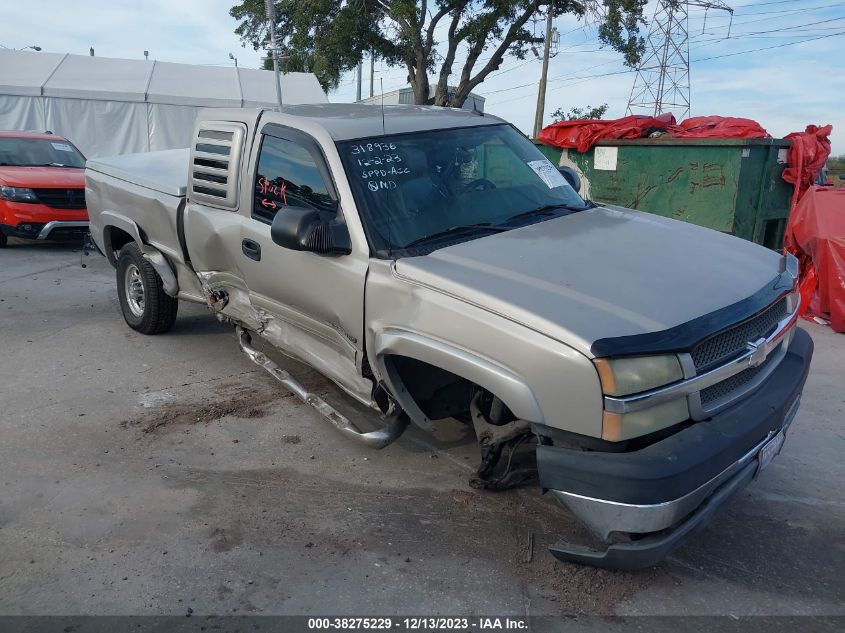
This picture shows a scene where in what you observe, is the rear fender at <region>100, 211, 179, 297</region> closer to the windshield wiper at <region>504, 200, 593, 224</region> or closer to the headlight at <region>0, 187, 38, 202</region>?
the windshield wiper at <region>504, 200, 593, 224</region>

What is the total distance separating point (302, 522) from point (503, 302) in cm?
156

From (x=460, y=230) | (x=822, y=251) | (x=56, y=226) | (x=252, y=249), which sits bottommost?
(x=56, y=226)

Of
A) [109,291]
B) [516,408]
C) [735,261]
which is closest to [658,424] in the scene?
[516,408]

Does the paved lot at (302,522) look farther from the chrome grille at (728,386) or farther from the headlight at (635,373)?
the headlight at (635,373)

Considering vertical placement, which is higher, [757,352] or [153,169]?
[153,169]

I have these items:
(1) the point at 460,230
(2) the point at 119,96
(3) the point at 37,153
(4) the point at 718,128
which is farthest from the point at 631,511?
(2) the point at 119,96

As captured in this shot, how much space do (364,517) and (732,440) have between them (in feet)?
5.78

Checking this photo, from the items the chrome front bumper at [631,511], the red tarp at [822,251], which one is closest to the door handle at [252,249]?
the chrome front bumper at [631,511]

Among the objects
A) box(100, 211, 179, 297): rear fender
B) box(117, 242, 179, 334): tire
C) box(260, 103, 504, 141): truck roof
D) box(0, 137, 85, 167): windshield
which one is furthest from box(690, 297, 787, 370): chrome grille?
box(0, 137, 85, 167): windshield

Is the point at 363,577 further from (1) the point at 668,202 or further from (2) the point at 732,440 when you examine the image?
(1) the point at 668,202

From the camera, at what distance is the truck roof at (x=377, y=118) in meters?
3.93

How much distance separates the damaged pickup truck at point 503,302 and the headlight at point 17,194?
6.10 metres

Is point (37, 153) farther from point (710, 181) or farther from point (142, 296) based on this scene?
point (710, 181)

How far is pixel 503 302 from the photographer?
9.18 feet
